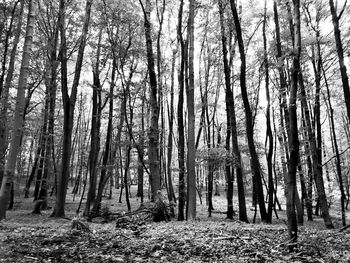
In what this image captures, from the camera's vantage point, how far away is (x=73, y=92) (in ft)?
38.5

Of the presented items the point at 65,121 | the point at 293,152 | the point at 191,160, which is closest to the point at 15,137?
the point at 65,121

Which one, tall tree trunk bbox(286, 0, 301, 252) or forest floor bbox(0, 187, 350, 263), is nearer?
forest floor bbox(0, 187, 350, 263)

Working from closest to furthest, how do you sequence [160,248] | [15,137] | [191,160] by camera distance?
[160,248], [15,137], [191,160]

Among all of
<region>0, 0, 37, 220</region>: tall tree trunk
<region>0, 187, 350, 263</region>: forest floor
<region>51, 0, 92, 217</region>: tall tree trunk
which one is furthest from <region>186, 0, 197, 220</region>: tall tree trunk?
<region>0, 0, 37, 220</region>: tall tree trunk

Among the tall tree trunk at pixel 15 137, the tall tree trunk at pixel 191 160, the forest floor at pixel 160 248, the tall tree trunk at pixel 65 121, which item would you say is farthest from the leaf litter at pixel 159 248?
the tall tree trunk at pixel 65 121

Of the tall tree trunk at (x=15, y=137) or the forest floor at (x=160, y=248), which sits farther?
the tall tree trunk at (x=15, y=137)

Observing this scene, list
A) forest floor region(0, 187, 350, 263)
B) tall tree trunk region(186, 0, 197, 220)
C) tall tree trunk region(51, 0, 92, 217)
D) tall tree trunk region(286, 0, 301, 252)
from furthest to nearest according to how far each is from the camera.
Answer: tall tree trunk region(51, 0, 92, 217) < tall tree trunk region(186, 0, 197, 220) < tall tree trunk region(286, 0, 301, 252) < forest floor region(0, 187, 350, 263)

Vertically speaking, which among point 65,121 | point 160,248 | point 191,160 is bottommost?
point 160,248

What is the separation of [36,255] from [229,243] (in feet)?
11.4

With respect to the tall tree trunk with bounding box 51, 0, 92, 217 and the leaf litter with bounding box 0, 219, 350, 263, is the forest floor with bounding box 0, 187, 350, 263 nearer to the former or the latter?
the leaf litter with bounding box 0, 219, 350, 263

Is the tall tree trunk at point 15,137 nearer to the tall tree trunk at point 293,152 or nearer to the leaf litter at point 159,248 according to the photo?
the leaf litter at point 159,248

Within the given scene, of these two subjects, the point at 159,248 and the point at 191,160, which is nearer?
the point at 159,248

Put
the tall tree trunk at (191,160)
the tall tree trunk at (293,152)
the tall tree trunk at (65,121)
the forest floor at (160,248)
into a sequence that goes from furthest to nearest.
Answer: the tall tree trunk at (65,121) → the tall tree trunk at (191,160) → the tall tree trunk at (293,152) → the forest floor at (160,248)

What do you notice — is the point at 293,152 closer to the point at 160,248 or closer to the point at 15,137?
the point at 160,248
